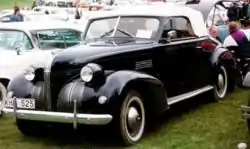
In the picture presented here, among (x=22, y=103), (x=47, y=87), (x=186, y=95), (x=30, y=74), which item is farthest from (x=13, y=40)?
(x=186, y=95)

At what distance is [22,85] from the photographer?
22.5ft

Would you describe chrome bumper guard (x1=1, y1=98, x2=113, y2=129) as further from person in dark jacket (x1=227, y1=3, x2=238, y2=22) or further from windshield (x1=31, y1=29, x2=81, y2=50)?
person in dark jacket (x1=227, y1=3, x2=238, y2=22)

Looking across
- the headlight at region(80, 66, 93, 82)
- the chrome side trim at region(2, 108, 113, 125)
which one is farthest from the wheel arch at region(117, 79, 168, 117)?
the chrome side trim at region(2, 108, 113, 125)

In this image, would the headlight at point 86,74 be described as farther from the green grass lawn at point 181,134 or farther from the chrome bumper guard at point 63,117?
the green grass lawn at point 181,134

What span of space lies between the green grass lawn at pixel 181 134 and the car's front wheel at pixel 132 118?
0.13 meters

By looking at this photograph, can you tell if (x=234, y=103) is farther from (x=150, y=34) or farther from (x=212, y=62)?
(x=150, y=34)

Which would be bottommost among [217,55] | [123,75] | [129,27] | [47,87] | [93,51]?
[217,55]

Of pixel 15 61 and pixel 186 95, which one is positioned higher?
pixel 15 61

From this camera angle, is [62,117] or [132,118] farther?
[132,118]

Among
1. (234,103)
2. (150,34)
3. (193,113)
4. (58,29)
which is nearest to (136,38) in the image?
(150,34)

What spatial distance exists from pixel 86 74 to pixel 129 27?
1.77 meters

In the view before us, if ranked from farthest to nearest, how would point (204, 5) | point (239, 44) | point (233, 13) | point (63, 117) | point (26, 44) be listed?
point (233, 13) → point (204, 5) → point (239, 44) → point (26, 44) → point (63, 117)

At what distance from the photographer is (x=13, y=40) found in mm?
9453

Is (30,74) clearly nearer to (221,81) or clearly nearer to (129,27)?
(129,27)
